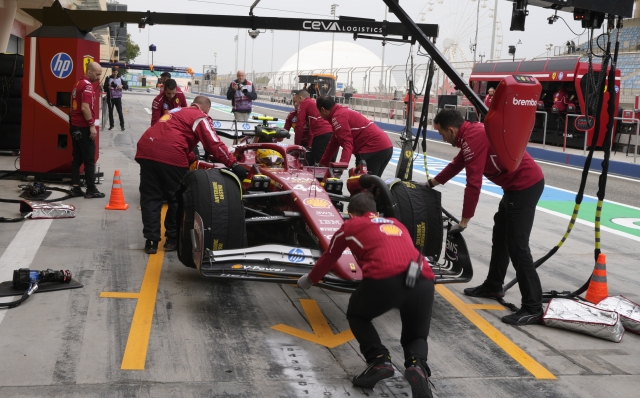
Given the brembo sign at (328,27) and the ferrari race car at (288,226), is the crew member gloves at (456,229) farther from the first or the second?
the brembo sign at (328,27)

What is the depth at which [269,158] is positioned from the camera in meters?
8.42

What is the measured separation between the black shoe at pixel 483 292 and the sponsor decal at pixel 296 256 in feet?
6.28

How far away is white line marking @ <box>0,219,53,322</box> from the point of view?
6996mm

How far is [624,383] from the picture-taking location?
494 centimetres

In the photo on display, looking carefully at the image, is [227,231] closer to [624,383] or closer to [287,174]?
[287,174]

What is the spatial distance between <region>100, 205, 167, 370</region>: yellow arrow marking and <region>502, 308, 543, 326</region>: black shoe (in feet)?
9.73

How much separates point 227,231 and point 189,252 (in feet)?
1.35

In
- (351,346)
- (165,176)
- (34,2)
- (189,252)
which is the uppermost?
(34,2)

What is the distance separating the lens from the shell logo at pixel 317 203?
22.1 ft

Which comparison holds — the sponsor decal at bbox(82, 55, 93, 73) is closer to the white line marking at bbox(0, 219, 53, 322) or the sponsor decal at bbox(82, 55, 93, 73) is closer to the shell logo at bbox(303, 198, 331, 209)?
the white line marking at bbox(0, 219, 53, 322)

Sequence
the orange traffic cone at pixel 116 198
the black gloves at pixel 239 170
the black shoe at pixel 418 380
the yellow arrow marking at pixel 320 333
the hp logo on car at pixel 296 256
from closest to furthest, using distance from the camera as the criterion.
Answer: the black shoe at pixel 418 380, the yellow arrow marking at pixel 320 333, the hp logo on car at pixel 296 256, the black gloves at pixel 239 170, the orange traffic cone at pixel 116 198

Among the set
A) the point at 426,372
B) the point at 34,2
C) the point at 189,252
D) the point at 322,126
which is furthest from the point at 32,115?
the point at 34,2

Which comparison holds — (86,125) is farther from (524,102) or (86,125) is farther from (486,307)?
(524,102)

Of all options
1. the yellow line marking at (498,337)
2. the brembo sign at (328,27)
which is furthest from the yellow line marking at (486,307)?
the brembo sign at (328,27)
